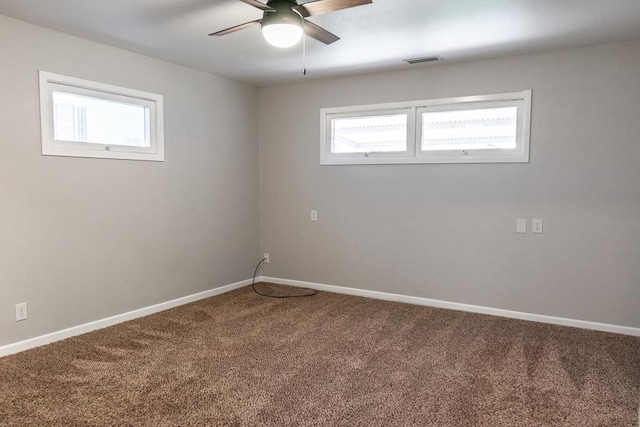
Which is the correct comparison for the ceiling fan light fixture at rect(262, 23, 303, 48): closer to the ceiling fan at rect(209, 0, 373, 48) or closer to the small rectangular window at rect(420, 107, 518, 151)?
the ceiling fan at rect(209, 0, 373, 48)

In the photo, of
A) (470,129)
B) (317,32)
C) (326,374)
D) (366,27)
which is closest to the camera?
(317,32)

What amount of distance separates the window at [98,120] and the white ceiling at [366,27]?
41 cm

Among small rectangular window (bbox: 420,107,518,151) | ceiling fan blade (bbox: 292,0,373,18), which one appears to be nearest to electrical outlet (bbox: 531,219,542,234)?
small rectangular window (bbox: 420,107,518,151)

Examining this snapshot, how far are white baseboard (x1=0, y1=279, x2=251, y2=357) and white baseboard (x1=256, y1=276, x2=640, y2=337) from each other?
934 mm

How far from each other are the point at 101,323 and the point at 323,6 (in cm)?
312

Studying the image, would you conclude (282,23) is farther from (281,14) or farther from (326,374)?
(326,374)

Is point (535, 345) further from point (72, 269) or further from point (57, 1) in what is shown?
point (57, 1)

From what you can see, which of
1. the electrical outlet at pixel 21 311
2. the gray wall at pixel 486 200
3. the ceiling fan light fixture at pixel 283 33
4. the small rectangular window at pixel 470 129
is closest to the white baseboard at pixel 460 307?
the gray wall at pixel 486 200

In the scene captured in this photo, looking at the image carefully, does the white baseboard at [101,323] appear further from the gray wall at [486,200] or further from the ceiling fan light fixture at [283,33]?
the ceiling fan light fixture at [283,33]

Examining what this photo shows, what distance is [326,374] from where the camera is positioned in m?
2.83

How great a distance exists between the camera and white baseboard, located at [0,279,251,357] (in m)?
3.17

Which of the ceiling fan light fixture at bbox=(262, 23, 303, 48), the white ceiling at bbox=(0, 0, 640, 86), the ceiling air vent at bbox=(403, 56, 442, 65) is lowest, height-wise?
the ceiling fan light fixture at bbox=(262, 23, 303, 48)

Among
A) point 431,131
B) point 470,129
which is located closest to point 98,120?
point 431,131

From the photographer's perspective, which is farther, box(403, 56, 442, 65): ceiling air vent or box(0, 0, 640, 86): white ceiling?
box(403, 56, 442, 65): ceiling air vent
